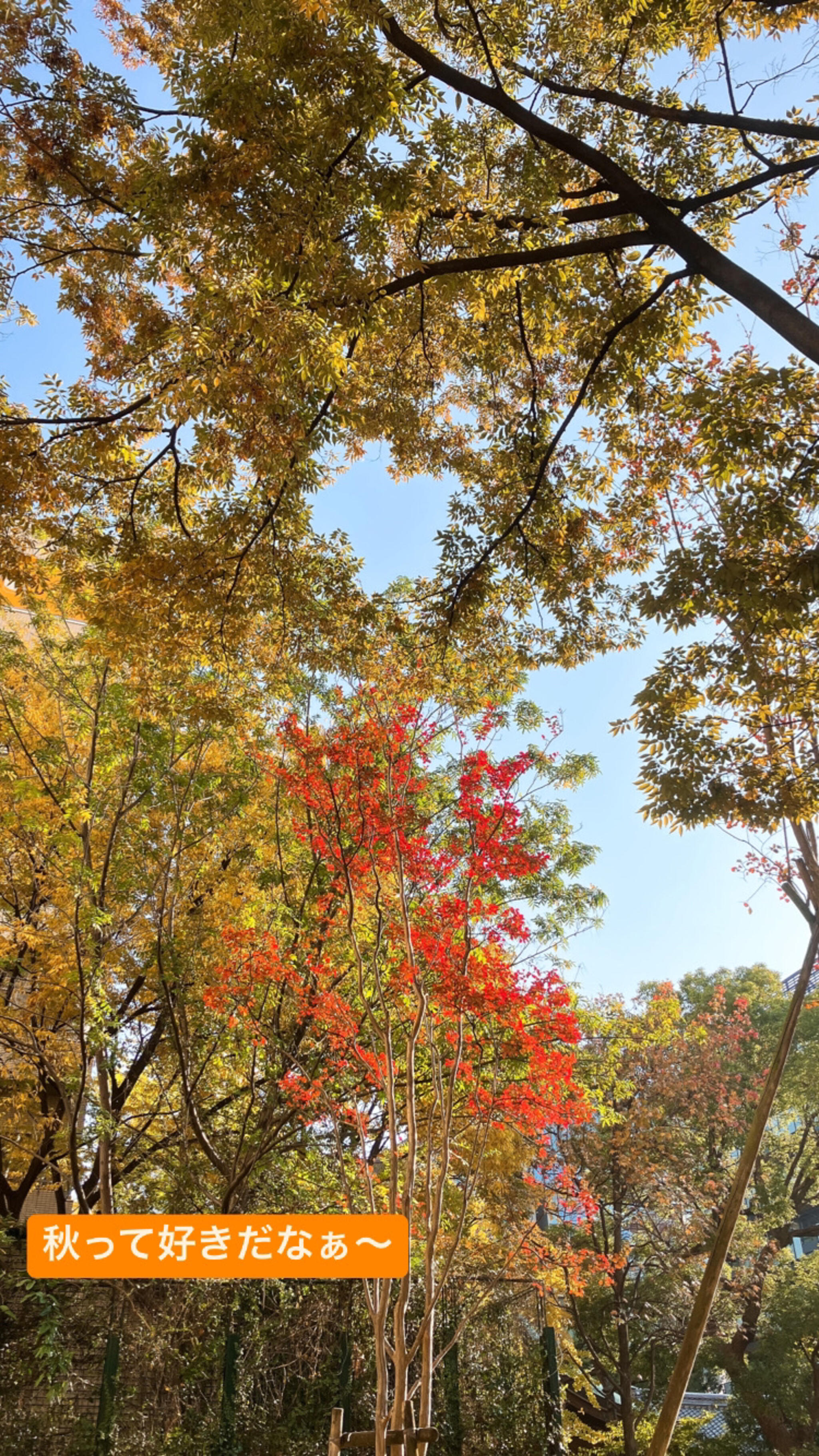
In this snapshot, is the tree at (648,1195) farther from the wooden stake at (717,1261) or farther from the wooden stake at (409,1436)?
the wooden stake at (409,1436)

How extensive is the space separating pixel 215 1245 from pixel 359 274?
4.72 metres

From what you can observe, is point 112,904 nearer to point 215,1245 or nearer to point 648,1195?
point 215,1245

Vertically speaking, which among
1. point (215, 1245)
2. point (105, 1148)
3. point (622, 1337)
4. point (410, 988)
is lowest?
point (622, 1337)

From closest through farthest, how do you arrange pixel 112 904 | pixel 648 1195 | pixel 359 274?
pixel 359 274 → pixel 112 904 → pixel 648 1195

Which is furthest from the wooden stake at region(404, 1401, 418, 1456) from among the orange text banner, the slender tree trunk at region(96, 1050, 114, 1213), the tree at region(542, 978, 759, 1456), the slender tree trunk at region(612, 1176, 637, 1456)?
the slender tree trunk at region(612, 1176, 637, 1456)

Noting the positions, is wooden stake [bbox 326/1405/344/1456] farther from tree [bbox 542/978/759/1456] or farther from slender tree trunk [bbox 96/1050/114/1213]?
tree [bbox 542/978/759/1456]

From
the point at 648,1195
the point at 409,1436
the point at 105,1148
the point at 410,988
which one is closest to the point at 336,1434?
the point at 409,1436

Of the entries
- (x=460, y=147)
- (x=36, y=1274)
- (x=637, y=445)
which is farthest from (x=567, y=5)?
(x=36, y=1274)

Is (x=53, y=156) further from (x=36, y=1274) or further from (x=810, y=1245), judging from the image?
(x=810, y=1245)

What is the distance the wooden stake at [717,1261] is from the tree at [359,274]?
236 cm

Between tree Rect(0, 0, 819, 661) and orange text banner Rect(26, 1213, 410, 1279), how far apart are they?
2.99m

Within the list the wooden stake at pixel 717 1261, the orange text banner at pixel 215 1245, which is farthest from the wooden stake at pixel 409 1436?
the wooden stake at pixel 717 1261

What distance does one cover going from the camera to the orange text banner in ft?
14.8

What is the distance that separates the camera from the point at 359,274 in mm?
3488
